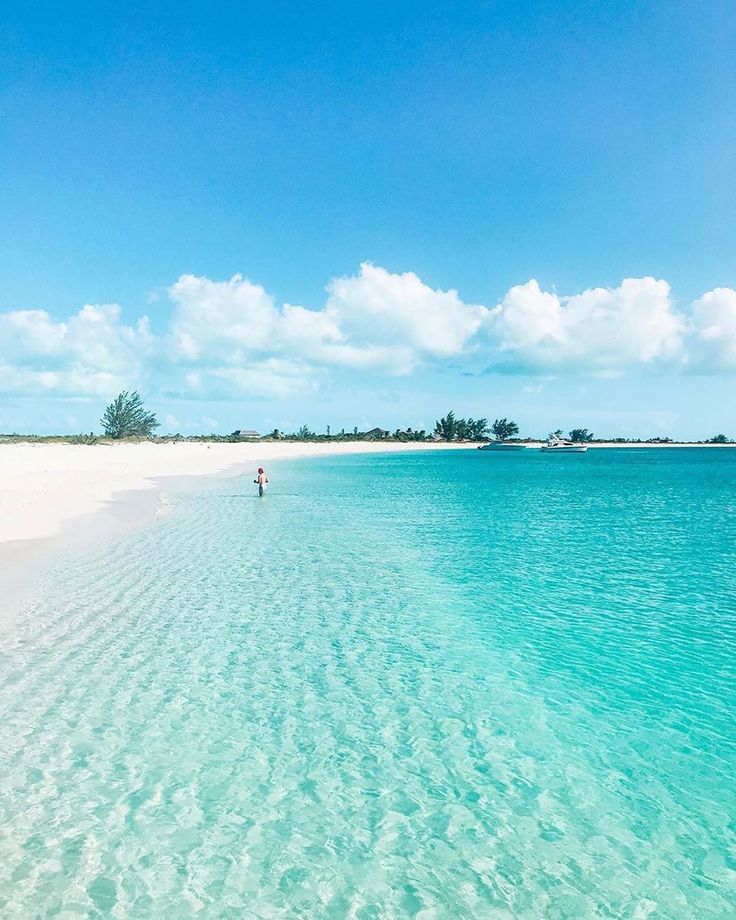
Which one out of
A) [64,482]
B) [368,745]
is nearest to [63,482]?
[64,482]

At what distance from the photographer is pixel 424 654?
39.2 feet

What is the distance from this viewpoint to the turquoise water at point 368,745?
568cm

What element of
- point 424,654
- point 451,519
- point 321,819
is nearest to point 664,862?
point 321,819

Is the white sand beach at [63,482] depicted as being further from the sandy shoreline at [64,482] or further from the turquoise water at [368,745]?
the turquoise water at [368,745]

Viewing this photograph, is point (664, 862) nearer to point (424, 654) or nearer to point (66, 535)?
point (424, 654)

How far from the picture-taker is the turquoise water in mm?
5676

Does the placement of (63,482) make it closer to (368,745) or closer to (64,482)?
(64,482)

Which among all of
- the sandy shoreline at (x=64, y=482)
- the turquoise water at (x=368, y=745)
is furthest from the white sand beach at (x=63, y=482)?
the turquoise water at (x=368, y=745)

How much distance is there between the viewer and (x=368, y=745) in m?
8.29

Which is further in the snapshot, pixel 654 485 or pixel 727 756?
pixel 654 485

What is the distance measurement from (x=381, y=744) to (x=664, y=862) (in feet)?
11.6

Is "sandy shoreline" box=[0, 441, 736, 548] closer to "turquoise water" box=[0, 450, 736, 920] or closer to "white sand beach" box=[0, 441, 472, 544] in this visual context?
"white sand beach" box=[0, 441, 472, 544]

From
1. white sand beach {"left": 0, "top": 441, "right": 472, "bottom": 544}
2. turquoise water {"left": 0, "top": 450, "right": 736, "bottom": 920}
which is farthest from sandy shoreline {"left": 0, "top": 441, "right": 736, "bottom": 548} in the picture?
turquoise water {"left": 0, "top": 450, "right": 736, "bottom": 920}

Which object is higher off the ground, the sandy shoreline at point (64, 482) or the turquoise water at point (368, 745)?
the sandy shoreline at point (64, 482)
